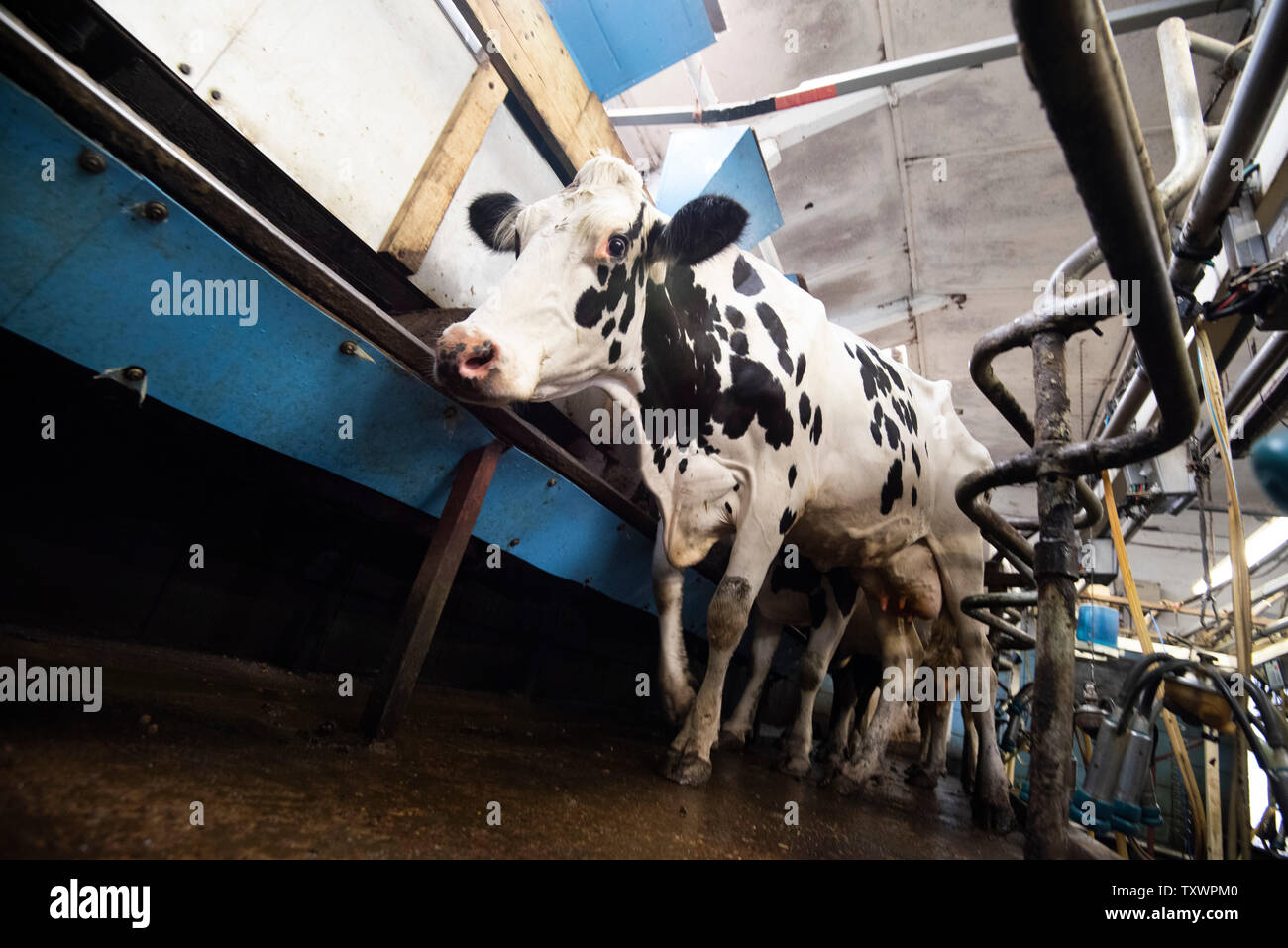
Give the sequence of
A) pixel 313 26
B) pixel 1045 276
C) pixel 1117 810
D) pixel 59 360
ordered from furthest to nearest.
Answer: pixel 1045 276 → pixel 313 26 → pixel 59 360 → pixel 1117 810

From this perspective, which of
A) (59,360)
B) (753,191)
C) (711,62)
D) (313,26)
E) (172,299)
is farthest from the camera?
(711,62)

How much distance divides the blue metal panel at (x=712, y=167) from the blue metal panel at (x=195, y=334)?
7.96ft

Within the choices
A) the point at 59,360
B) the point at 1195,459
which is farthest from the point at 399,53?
the point at 1195,459

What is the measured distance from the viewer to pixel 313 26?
2182mm

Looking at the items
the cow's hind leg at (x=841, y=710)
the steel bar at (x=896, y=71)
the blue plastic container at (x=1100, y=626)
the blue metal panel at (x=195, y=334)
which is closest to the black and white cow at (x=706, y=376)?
the blue metal panel at (x=195, y=334)

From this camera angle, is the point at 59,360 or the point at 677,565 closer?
the point at 59,360

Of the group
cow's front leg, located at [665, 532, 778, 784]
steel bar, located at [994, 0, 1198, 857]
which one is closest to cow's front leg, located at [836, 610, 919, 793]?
cow's front leg, located at [665, 532, 778, 784]

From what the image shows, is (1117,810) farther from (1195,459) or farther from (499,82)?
(499,82)

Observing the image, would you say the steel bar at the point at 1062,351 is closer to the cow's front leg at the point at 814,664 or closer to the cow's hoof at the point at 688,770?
the cow's hoof at the point at 688,770

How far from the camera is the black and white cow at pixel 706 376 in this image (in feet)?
6.31

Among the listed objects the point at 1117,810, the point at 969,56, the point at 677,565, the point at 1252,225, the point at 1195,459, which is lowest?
the point at 1117,810

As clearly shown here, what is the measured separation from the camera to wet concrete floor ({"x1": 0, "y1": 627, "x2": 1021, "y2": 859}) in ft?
2.62

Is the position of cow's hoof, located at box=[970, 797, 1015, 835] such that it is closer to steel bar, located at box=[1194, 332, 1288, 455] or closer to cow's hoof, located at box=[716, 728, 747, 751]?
cow's hoof, located at box=[716, 728, 747, 751]
